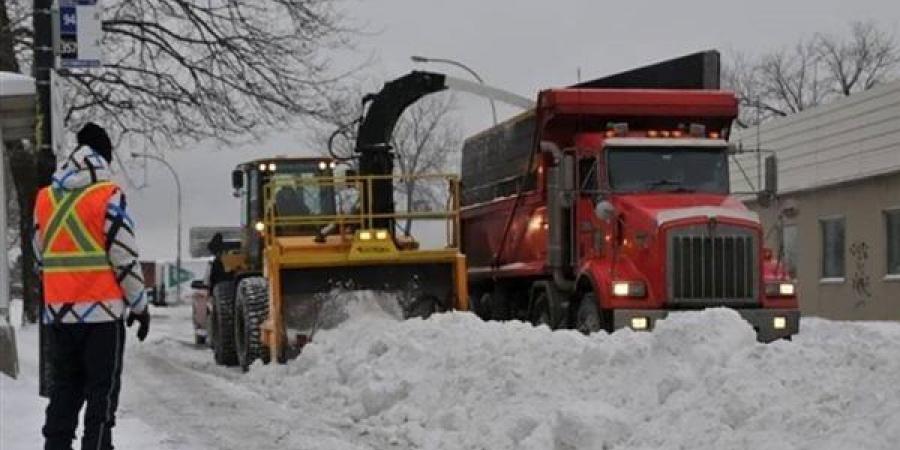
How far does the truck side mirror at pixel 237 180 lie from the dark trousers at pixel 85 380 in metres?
12.3

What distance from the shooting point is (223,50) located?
2166 centimetres

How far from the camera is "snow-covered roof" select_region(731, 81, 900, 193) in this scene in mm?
23969

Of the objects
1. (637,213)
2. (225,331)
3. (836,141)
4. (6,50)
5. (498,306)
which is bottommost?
(225,331)

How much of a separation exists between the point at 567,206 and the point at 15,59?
40.5 feet

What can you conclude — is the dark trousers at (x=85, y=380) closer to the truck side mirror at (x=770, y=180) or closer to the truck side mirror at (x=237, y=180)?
the truck side mirror at (x=770, y=180)

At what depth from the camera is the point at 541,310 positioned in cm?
1591

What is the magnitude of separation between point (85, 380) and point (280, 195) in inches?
423

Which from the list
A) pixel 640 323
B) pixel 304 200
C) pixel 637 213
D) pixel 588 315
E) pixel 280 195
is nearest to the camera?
pixel 640 323

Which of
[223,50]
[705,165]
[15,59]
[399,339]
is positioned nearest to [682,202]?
[705,165]

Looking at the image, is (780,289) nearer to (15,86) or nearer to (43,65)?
(43,65)

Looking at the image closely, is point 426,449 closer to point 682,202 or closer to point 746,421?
point 746,421

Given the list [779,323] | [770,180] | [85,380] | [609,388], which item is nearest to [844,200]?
[770,180]


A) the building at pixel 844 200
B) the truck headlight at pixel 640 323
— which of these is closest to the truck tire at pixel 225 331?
the truck headlight at pixel 640 323

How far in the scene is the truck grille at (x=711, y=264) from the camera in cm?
1334
